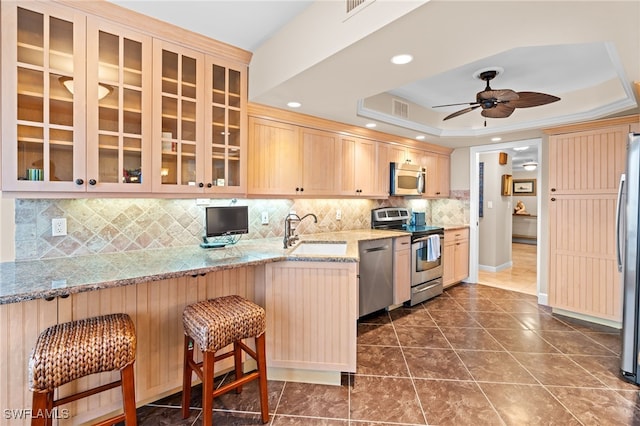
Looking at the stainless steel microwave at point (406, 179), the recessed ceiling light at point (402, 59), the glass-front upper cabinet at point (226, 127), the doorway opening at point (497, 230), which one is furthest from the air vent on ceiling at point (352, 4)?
the doorway opening at point (497, 230)

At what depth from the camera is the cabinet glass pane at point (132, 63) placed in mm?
1960

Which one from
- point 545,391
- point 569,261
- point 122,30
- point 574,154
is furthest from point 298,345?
point 574,154

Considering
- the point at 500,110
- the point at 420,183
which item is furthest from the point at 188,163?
the point at 420,183

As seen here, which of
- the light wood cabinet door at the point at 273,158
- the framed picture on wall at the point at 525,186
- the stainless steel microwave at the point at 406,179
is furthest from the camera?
the framed picture on wall at the point at 525,186

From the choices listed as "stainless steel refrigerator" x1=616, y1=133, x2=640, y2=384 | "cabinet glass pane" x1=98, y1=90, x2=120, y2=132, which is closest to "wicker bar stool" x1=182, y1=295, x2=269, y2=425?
"cabinet glass pane" x1=98, y1=90, x2=120, y2=132

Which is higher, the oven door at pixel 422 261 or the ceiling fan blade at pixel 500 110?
the ceiling fan blade at pixel 500 110

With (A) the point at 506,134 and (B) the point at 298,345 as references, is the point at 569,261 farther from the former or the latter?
(B) the point at 298,345

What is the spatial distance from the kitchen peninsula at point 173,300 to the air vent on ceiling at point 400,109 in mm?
1920

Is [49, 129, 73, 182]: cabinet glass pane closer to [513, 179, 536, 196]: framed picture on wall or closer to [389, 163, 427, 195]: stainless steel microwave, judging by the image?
[389, 163, 427, 195]: stainless steel microwave

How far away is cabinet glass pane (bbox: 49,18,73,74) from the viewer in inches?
68.1

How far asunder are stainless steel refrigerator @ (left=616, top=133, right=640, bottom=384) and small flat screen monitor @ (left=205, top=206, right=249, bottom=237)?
3.04 meters

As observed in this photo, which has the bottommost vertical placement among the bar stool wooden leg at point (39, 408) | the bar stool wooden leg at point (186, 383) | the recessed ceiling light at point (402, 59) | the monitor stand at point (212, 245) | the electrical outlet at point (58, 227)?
the bar stool wooden leg at point (186, 383)

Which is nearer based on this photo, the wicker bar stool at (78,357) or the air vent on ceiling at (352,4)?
the wicker bar stool at (78,357)

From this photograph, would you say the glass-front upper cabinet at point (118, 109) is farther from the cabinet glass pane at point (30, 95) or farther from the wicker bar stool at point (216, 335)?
the wicker bar stool at point (216, 335)
